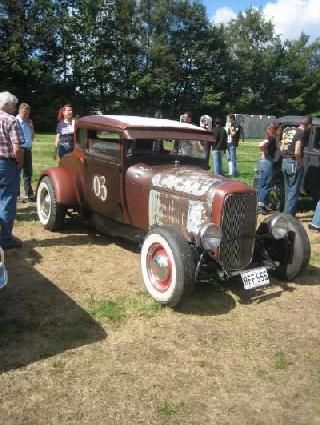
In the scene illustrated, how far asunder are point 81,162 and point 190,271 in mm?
2850

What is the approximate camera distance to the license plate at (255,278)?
16.3ft

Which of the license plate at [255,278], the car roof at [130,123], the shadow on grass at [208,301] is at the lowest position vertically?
the shadow on grass at [208,301]

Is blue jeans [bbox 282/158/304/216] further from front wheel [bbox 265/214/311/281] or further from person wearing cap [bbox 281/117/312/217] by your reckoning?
front wheel [bbox 265/214/311/281]

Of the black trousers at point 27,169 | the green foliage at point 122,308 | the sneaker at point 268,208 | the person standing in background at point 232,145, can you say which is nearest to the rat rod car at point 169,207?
the green foliage at point 122,308

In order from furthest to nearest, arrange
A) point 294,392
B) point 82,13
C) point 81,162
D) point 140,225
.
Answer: point 82,13 < point 81,162 < point 140,225 < point 294,392

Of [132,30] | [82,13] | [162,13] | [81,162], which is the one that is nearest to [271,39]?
[162,13]

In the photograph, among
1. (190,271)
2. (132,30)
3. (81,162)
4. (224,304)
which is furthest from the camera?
(132,30)

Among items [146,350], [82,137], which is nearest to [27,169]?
[82,137]

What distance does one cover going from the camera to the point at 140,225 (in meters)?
5.92

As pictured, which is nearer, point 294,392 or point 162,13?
point 294,392

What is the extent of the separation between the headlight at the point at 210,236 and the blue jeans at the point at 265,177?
4498 millimetres

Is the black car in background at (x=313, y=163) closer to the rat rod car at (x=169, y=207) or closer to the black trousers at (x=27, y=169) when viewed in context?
the rat rod car at (x=169, y=207)

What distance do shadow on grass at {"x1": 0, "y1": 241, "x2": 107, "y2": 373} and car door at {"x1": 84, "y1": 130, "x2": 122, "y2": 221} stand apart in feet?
4.13

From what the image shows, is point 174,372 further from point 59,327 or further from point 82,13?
point 82,13
